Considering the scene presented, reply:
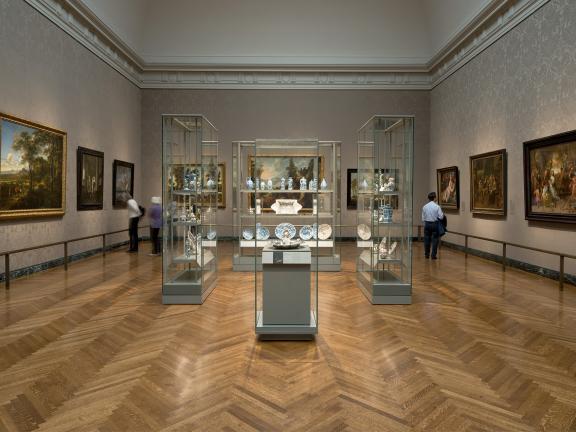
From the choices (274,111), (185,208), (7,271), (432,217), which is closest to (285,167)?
(274,111)

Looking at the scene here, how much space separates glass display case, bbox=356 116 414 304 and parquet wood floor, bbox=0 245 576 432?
1.66 ft

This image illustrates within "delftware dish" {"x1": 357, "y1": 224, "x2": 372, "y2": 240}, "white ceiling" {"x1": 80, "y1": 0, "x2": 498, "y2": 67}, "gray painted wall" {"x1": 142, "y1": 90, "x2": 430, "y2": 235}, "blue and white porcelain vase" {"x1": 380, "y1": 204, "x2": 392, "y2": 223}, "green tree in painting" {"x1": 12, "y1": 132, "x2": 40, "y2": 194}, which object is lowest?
"delftware dish" {"x1": 357, "y1": 224, "x2": 372, "y2": 240}

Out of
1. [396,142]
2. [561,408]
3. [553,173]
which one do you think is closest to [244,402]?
[561,408]

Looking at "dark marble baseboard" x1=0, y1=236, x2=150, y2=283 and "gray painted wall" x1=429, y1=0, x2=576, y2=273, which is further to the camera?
"dark marble baseboard" x1=0, y1=236, x2=150, y2=283

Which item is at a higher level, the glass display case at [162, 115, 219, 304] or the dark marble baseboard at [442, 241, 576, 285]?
the glass display case at [162, 115, 219, 304]

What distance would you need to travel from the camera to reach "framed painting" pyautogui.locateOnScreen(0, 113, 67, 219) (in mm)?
9711

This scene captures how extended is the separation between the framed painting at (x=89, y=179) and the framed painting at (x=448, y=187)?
12735mm

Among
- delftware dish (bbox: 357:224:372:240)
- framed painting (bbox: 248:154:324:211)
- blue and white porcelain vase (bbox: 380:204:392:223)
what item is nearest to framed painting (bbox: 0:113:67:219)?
framed painting (bbox: 248:154:324:211)

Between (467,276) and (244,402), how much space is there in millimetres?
8234

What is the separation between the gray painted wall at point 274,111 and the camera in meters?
19.4

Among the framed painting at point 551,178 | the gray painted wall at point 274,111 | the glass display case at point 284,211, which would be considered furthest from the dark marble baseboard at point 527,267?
the gray painted wall at point 274,111

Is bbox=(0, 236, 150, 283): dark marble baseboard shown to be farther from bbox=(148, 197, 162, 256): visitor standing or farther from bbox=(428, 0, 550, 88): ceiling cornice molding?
bbox=(428, 0, 550, 88): ceiling cornice molding

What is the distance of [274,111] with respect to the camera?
1945cm

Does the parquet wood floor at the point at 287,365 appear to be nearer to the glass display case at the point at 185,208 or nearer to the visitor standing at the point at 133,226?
the glass display case at the point at 185,208
